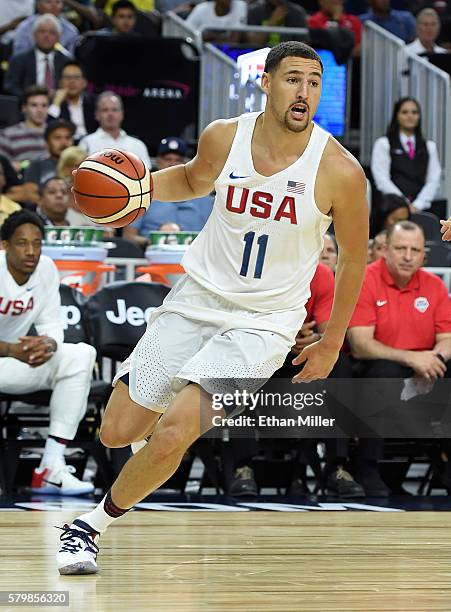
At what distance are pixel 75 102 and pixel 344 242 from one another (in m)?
7.09

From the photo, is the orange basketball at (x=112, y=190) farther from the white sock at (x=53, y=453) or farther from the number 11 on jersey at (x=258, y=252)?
the white sock at (x=53, y=453)

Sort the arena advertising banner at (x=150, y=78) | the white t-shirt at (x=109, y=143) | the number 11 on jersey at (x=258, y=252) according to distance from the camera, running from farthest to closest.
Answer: the arena advertising banner at (x=150, y=78), the white t-shirt at (x=109, y=143), the number 11 on jersey at (x=258, y=252)

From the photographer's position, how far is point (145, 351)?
4.55 m

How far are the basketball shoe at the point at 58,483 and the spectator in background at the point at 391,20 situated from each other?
7792mm

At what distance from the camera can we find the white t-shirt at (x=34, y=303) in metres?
7.37

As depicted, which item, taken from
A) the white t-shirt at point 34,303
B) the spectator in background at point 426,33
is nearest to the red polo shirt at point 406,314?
the white t-shirt at point 34,303

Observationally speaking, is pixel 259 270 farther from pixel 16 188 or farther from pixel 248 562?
pixel 16 188

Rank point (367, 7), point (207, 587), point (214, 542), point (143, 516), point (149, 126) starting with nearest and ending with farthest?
point (207, 587)
point (214, 542)
point (143, 516)
point (149, 126)
point (367, 7)

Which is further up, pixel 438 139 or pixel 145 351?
pixel 438 139

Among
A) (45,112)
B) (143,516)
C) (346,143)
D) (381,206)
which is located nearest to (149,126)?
(45,112)

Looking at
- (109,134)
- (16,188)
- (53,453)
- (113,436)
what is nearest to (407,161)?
(109,134)

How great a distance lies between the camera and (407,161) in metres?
11.1

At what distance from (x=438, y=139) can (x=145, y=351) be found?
7.58 meters

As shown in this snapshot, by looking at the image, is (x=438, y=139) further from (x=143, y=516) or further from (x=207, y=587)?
(x=207, y=587)
